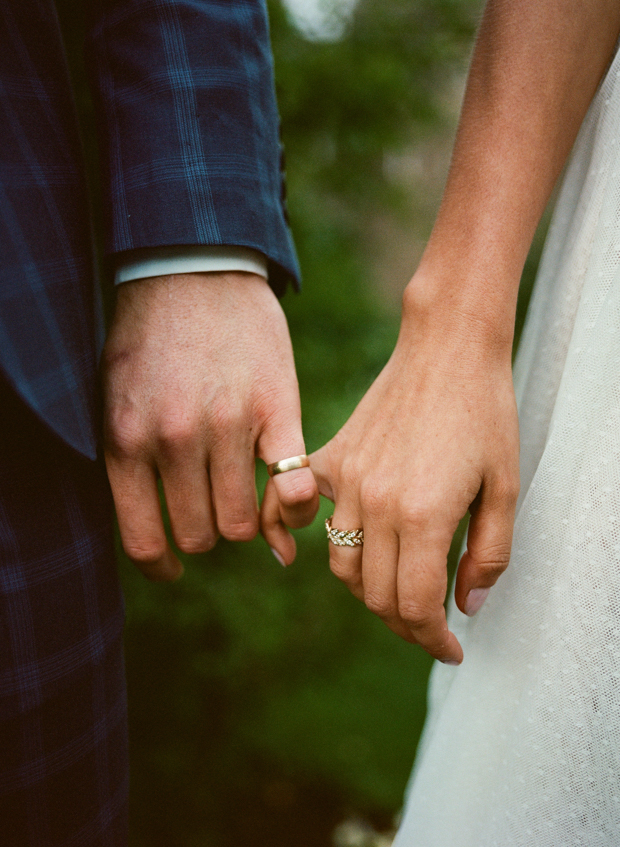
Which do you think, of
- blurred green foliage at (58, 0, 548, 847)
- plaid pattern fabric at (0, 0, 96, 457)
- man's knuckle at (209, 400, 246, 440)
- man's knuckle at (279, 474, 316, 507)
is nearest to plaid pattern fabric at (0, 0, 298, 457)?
plaid pattern fabric at (0, 0, 96, 457)

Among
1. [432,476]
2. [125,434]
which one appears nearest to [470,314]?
[432,476]

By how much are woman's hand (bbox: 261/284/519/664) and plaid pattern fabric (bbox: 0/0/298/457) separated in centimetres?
28

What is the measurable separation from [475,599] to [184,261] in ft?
1.83

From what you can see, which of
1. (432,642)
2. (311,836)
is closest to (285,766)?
(311,836)

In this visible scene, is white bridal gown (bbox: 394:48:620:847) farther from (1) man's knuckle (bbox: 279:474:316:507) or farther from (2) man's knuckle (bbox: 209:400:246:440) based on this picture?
(2) man's knuckle (bbox: 209:400:246:440)

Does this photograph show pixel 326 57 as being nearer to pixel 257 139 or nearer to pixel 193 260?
pixel 257 139

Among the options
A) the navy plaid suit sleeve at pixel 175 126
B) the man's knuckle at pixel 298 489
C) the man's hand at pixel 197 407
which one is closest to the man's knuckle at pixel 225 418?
the man's hand at pixel 197 407

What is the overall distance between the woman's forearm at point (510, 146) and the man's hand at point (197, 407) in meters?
0.22

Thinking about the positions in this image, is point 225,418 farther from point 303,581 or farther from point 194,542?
point 303,581

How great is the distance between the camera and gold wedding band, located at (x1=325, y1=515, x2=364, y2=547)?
2.49ft

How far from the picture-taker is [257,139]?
834mm

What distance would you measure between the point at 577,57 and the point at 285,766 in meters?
2.29

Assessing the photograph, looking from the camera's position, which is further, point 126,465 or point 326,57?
point 326,57

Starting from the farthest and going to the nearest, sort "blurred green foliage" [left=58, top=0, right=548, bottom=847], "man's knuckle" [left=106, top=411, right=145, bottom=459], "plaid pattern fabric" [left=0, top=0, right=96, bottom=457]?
1. "blurred green foliage" [left=58, top=0, right=548, bottom=847]
2. "man's knuckle" [left=106, top=411, right=145, bottom=459]
3. "plaid pattern fabric" [left=0, top=0, right=96, bottom=457]
